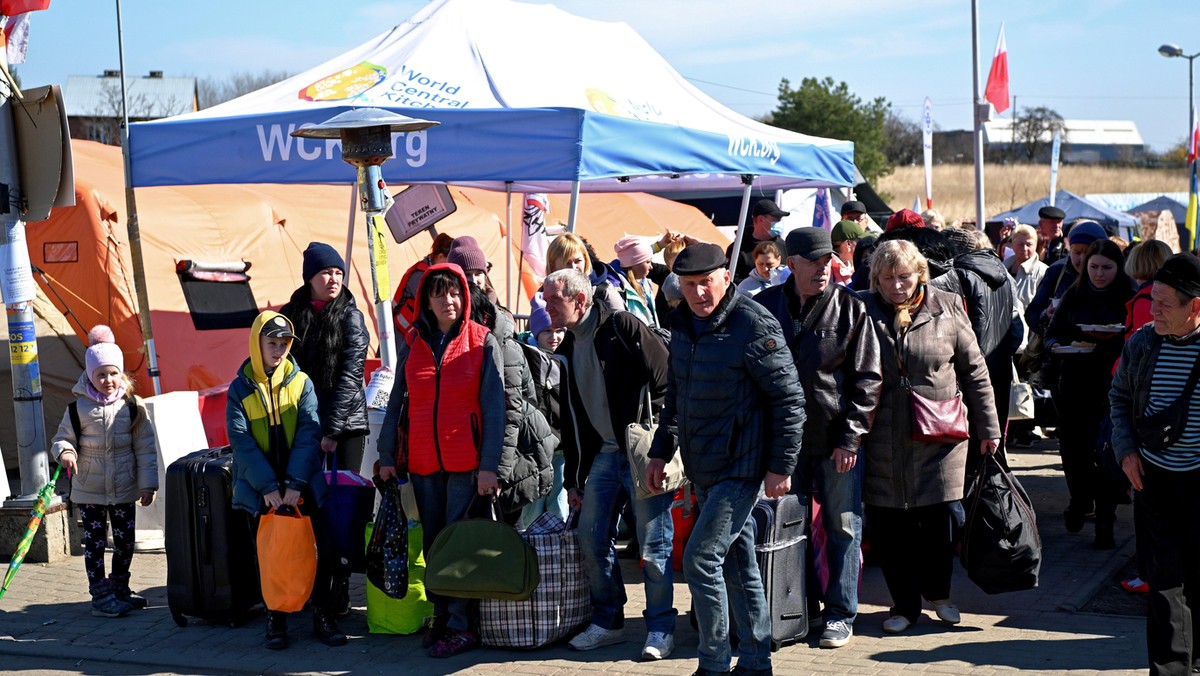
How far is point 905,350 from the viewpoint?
553 centimetres

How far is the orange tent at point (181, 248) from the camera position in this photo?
11.2 m

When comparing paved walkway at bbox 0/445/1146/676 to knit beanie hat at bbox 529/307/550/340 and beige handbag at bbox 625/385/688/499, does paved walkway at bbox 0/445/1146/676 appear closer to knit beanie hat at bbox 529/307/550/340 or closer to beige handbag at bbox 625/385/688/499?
beige handbag at bbox 625/385/688/499

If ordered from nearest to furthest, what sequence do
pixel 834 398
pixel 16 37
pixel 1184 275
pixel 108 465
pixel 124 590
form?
pixel 1184 275 < pixel 834 398 < pixel 108 465 < pixel 124 590 < pixel 16 37

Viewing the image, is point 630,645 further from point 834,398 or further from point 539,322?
point 539,322

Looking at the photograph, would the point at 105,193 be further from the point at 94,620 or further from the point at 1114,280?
the point at 1114,280

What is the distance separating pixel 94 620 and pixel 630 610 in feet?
8.87

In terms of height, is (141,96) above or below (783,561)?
above

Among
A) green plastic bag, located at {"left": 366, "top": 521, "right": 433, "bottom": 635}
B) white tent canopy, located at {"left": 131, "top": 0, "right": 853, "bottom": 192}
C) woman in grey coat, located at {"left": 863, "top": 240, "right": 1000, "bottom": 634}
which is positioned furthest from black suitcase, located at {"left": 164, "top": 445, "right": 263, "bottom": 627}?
woman in grey coat, located at {"left": 863, "top": 240, "right": 1000, "bottom": 634}

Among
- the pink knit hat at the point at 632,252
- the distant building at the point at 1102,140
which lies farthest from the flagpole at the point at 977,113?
the distant building at the point at 1102,140

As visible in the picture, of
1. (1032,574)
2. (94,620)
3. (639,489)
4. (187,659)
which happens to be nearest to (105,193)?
(94,620)

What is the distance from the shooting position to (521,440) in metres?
5.68

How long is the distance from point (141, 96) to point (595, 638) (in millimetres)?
55940

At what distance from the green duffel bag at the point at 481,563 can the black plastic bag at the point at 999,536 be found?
6.45 feet

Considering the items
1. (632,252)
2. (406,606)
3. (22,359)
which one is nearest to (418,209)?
(632,252)
